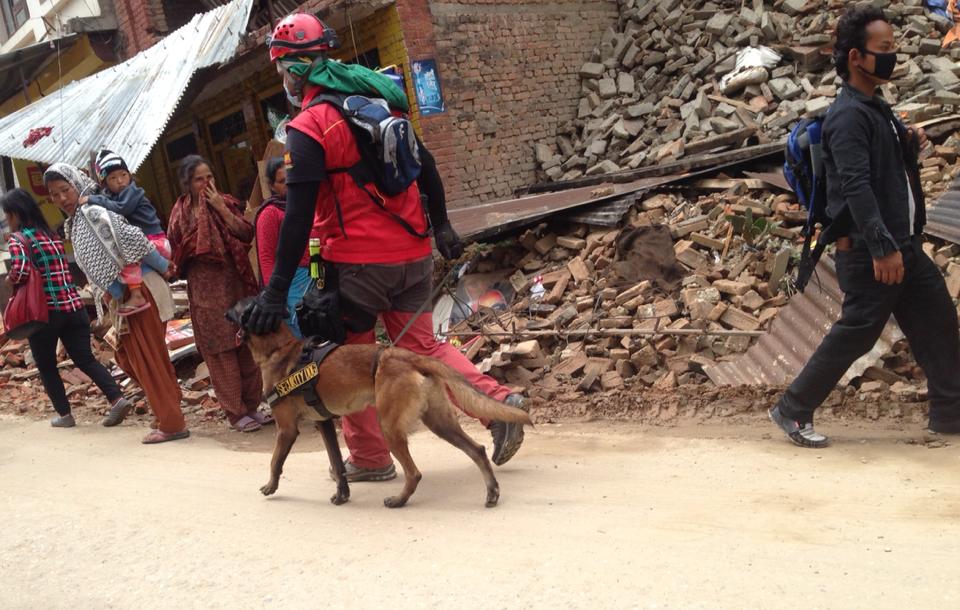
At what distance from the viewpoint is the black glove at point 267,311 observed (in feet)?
12.9

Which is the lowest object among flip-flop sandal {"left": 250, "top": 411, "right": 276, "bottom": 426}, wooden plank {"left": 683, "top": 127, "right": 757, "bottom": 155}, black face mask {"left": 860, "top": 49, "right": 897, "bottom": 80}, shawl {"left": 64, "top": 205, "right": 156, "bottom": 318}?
flip-flop sandal {"left": 250, "top": 411, "right": 276, "bottom": 426}

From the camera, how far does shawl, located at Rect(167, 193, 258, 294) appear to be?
6.27m

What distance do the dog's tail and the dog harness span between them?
20.5 inches

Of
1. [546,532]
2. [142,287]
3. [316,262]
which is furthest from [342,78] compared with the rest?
[142,287]

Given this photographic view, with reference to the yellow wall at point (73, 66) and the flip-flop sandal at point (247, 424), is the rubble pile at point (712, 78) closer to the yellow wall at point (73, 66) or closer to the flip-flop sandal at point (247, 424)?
the flip-flop sandal at point (247, 424)

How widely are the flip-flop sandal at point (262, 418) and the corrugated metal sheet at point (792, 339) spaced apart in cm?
350

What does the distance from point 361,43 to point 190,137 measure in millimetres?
6538

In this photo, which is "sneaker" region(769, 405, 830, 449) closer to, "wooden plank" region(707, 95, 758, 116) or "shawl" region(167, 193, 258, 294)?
"shawl" region(167, 193, 258, 294)

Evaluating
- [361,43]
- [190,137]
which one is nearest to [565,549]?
[361,43]

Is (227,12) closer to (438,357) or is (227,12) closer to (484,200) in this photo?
(484,200)

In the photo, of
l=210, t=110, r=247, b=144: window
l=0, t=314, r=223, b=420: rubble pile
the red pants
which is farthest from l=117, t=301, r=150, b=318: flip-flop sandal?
l=210, t=110, r=247, b=144: window

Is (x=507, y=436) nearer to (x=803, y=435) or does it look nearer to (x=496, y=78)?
(x=803, y=435)

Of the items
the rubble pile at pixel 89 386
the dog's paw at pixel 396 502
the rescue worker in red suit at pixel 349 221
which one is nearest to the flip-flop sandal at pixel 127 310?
the rubble pile at pixel 89 386

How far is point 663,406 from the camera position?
5.62 m
